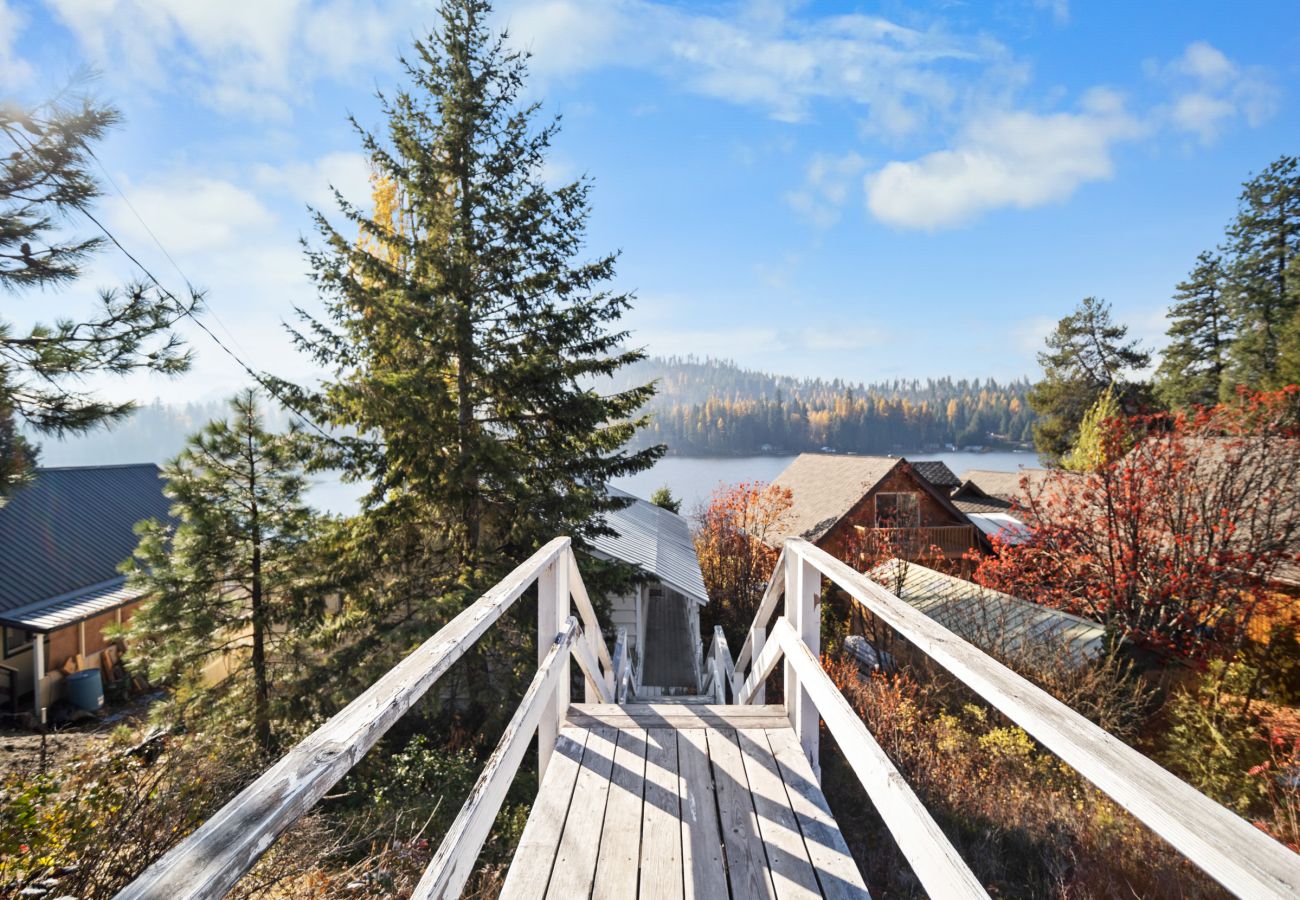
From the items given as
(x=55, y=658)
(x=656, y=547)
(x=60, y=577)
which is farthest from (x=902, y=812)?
(x=60, y=577)

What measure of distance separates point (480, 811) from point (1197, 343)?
39.1 metres

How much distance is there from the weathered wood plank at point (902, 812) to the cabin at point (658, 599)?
6.82 m

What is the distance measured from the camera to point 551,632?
267 cm

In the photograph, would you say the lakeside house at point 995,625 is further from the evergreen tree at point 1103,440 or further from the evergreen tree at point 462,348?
the evergreen tree at point 462,348

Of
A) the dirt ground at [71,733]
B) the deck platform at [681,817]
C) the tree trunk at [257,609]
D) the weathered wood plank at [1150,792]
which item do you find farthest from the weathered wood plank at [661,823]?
the tree trunk at [257,609]

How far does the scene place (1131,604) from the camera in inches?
391

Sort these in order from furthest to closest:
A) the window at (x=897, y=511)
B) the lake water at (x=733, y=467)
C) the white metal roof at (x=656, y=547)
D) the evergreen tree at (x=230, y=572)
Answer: the lake water at (x=733, y=467) < the window at (x=897, y=511) < the white metal roof at (x=656, y=547) < the evergreen tree at (x=230, y=572)

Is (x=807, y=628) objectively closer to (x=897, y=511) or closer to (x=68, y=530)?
(x=897, y=511)

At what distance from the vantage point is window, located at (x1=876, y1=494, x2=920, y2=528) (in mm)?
20625

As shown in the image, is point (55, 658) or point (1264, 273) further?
point (1264, 273)

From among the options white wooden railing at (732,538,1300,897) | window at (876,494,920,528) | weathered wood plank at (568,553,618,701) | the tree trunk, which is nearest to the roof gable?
the tree trunk

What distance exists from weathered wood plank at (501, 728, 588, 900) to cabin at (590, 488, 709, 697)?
232 inches

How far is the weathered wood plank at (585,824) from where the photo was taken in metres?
1.81

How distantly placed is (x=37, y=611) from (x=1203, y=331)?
4578 cm
